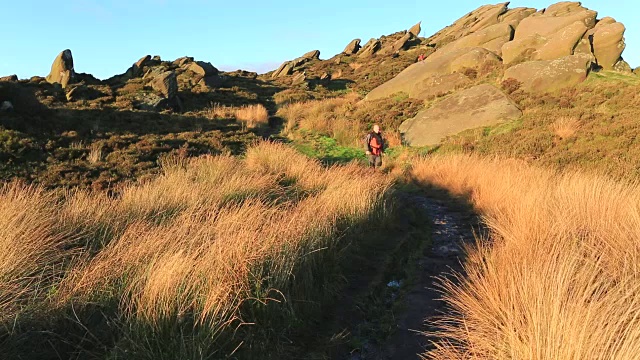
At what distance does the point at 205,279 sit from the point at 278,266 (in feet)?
3.10

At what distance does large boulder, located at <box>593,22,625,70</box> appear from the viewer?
1841cm

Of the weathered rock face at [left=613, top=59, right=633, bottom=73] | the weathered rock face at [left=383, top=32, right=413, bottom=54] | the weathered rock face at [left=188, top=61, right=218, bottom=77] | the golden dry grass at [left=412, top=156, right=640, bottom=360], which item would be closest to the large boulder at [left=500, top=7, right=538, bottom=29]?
the weathered rock face at [left=613, top=59, right=633, bottom=73]

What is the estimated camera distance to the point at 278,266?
4.38 meters

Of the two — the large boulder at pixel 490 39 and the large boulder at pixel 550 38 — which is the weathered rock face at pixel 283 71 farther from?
the large boulder at pixel 550 38

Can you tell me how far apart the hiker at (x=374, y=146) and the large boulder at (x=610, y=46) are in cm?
1355

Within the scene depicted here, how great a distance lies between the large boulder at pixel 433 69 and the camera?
2367cm

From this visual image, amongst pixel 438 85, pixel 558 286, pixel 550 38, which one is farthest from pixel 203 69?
pixel 558 286

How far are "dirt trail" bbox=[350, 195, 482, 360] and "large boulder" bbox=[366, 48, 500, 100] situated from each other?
1568cm

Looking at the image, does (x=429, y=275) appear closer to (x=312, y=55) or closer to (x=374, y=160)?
(x=374, y=160)

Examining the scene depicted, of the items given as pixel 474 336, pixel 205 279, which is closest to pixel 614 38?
pixel 474 336

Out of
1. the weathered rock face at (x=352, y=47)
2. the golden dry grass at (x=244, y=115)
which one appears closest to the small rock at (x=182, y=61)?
the golden dry grass at (x=244, y=115)

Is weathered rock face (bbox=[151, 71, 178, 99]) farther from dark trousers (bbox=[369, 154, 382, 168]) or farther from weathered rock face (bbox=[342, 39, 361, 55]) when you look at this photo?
weathered rock face (bbox=[342, 39, 361, 55])

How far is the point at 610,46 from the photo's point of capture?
60.7ft

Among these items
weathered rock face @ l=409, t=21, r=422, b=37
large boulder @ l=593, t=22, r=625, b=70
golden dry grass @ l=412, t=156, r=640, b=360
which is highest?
weathered rock face @ l=409, t=21, r=422, b=37
